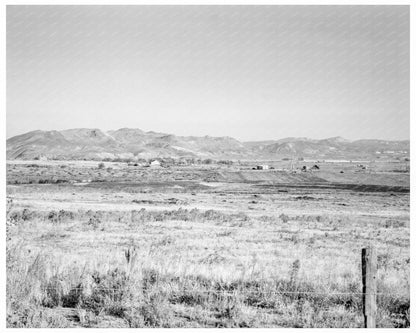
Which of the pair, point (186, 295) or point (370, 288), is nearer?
point (370, 288)

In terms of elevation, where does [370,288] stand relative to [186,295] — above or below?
above

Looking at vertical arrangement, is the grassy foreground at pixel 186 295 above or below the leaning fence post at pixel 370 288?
below

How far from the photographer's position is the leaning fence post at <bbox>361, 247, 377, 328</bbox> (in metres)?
5.43

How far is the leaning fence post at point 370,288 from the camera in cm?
543

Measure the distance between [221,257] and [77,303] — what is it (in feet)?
23.1

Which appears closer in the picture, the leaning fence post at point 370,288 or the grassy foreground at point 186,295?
the leaning fence post at point 370,288

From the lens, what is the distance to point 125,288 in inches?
267

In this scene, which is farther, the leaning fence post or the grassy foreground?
the grassy foreground

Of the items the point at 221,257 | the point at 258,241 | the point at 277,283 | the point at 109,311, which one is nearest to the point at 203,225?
the point at 258,241

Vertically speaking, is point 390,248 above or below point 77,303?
below

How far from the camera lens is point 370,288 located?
5430 mm

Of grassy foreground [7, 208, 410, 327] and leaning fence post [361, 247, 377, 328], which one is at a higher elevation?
leaning fence post [361, 247, 377, 328]
